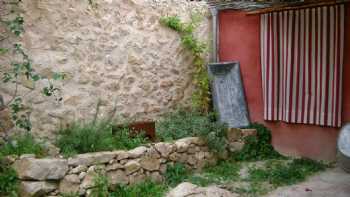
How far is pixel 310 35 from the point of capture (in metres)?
6.56

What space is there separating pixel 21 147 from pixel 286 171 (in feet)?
12.4

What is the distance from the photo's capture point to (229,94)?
→ 7.57 meters

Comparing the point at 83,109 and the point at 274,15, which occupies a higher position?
the point at 274,15

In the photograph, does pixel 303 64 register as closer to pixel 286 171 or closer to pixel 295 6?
pixel 295 6

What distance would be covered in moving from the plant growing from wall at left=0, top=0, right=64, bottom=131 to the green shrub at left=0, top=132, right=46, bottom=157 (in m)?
0.17

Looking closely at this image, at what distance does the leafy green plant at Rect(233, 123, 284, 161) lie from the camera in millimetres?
6961

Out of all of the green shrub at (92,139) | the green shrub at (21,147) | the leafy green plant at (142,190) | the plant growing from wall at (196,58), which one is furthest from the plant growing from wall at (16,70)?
the plant growing from wall at (196,58)

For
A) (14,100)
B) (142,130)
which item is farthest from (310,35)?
(14,100)

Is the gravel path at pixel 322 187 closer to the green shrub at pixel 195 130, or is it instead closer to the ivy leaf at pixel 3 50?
the green shrub at pixel 195 130

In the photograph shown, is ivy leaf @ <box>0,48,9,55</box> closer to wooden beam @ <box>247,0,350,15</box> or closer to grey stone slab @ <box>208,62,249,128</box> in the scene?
grey stone slab @ <box>208,62,249,128</box>

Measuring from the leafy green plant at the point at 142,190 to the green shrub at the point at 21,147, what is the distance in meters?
1.09

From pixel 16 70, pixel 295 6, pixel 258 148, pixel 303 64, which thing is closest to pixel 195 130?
pixel 258 148

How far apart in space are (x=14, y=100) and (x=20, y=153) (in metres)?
0.82

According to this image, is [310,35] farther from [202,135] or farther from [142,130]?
[142,130]
